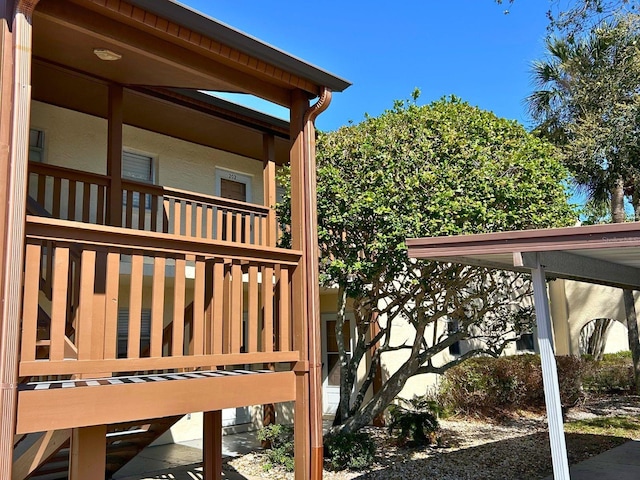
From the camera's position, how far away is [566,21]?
12.7 metres

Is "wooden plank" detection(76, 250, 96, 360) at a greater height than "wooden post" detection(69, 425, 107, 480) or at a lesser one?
greater

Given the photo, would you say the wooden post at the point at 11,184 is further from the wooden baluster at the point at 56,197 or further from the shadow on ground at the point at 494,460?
the shadow on ground at the point at 494,460

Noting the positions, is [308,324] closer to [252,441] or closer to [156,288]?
[156,288]

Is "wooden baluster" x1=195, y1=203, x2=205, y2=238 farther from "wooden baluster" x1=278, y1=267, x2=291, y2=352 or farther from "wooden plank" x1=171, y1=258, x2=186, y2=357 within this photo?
"wooden plank" x1=171, y1=258, x2=186, y2=357

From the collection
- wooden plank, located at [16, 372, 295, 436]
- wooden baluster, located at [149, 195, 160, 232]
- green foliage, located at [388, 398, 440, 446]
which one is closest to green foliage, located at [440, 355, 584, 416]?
green foliage, located at [388, 398, 440, 446]

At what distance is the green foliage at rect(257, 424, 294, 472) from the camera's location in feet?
29.8

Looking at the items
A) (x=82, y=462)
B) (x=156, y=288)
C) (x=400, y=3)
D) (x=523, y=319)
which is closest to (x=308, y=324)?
(x=156, y=288)

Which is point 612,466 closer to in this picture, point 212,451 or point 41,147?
point 212,451

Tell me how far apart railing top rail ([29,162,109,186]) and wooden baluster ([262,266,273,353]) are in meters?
2.73

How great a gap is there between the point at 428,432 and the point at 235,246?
268 inches

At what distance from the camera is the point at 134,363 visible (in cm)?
454

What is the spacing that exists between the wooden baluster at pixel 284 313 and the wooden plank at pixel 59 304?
216 centimetres

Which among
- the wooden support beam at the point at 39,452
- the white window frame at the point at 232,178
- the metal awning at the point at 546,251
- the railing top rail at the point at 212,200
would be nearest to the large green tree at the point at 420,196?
the railing top rail at the point at 212,200

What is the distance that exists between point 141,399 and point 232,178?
767cm
